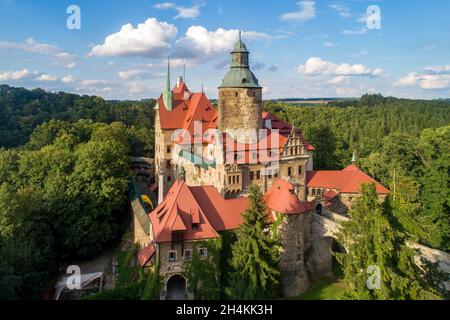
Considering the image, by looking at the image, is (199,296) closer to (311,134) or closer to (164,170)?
(164,170)

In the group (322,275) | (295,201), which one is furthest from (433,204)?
(295,201)

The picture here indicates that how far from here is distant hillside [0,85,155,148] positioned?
229 feet

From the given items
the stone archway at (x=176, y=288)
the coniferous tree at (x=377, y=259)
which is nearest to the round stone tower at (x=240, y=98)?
the stone archway at (x=176, y=288)

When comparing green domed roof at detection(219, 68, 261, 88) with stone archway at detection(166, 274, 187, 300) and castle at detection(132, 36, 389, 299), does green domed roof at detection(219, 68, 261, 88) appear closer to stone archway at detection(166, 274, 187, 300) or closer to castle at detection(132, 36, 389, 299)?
castle at detection(132, 36, 389, 299)

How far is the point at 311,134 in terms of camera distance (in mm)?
54344

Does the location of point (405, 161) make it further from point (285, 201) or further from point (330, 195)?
point (285, 201)

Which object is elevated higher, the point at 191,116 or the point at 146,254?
the point at 191,116

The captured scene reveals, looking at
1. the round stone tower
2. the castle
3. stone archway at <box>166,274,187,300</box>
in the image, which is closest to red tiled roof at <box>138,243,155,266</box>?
the castle

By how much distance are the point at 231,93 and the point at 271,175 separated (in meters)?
8.25

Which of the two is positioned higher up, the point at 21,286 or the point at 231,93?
the point at 231,93

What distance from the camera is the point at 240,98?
33.9 metres

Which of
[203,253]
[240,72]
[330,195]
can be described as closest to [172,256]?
[203,253]

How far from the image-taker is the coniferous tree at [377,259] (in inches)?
689

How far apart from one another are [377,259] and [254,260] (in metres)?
6.83
